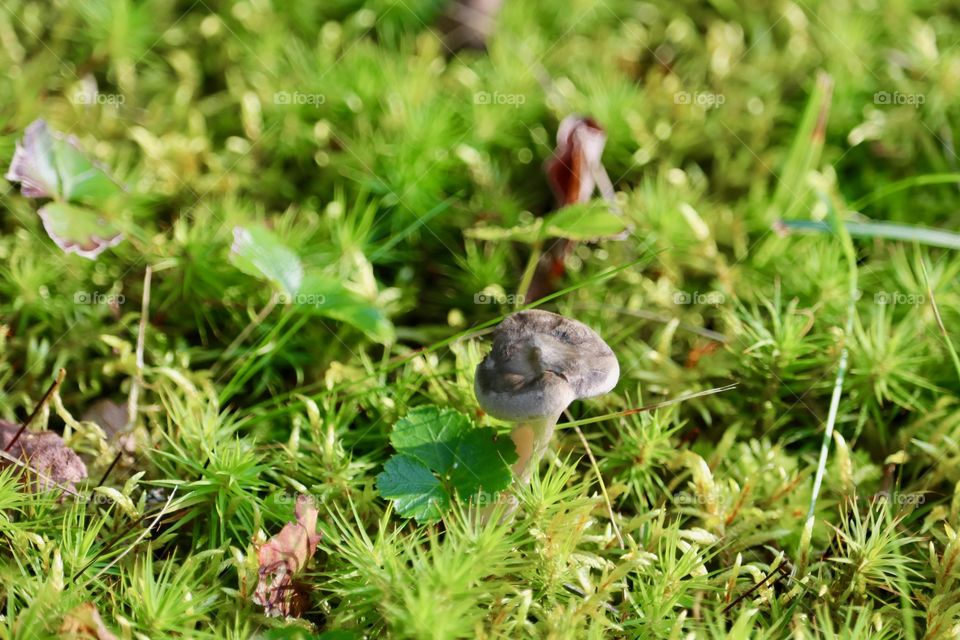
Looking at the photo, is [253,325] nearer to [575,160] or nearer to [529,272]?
[529,272]

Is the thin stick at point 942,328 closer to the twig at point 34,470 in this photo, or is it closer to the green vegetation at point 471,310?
the green vegetation at point 471,310

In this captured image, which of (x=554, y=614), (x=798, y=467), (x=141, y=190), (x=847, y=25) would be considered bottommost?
(x=798, y=467)

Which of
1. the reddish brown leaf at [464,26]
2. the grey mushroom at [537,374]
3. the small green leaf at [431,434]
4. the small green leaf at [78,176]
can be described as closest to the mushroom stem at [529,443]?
the grey mushroom at [537,374]

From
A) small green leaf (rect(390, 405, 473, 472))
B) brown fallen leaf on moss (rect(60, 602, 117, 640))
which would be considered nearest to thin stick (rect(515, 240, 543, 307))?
small green leaf (rect(390, 405, 473, 472))

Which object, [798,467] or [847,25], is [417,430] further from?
[847,25]

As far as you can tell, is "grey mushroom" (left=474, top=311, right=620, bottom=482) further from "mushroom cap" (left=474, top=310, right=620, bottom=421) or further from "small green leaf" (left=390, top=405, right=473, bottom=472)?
"small green leaf" (left=390, top=405, right=473, bottom=472)

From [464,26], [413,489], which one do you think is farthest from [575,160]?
[413,489]

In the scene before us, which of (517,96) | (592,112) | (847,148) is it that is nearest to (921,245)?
(847,148)
